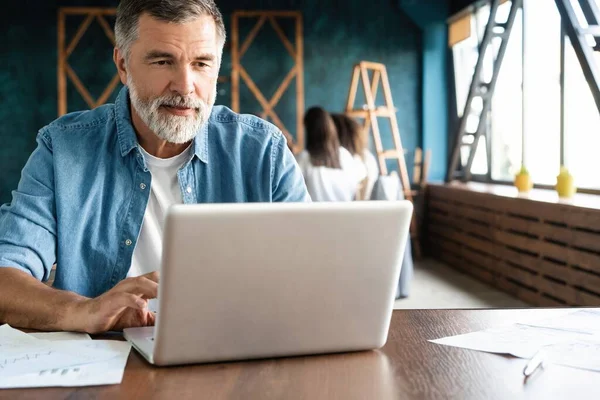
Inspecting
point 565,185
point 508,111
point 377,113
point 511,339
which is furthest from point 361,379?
point 377,113

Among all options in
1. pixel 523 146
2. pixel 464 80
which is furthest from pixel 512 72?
pixel 464 80

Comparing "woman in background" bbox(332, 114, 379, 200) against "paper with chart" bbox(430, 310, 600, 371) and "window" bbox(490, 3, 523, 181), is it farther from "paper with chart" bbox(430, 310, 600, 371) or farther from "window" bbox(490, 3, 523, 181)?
"paper with chart" bbox(430, 310, 600, 371)

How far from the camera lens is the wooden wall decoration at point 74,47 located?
6.52 metres

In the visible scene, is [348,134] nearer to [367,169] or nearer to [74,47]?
[367,169]

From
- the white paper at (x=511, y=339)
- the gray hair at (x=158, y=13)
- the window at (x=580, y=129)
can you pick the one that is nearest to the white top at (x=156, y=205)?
the gray hair at (x=158, y=13)

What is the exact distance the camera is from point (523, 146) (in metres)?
5.29

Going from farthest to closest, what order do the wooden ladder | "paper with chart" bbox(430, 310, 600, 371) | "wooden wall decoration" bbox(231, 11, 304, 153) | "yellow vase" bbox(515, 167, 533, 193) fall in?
"wooden wall decoration" bbox(231, 11, 304, 153) → the wooden ladder → "yellow vase" bbox(515, 167, 533, 193) → "paper with chart" bbox(430, 310, 600, 371)

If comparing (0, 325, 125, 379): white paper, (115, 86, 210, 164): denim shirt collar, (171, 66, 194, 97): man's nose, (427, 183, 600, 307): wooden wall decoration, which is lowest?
→ (427, 183, 600, 307): wooden wall decoration

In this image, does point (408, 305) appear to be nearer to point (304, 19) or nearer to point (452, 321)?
point (452, 321)

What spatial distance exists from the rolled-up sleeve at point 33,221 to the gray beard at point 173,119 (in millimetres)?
220

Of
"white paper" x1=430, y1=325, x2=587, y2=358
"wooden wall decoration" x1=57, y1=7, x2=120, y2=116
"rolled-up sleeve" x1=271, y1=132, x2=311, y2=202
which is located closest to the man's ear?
"rolled-up sleeve" x1=271, y1=132, x2=311, y2=202

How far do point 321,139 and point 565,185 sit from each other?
5.00ft

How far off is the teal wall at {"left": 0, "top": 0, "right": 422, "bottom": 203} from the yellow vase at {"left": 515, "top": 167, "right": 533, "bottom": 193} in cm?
240

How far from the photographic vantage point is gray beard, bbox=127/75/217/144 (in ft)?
4.73
